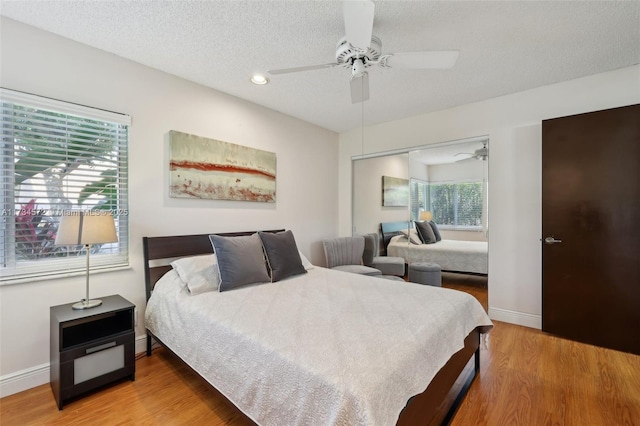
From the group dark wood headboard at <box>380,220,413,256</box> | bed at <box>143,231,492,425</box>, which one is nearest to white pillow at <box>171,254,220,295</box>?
bed at <box>143,231,492,425</box>

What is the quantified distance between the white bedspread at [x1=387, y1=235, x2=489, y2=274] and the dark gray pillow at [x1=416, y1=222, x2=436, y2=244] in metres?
0.07

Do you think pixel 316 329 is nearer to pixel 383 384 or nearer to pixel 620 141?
pixel 383 384

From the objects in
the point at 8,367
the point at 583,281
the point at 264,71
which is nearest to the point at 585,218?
the point at 583,281

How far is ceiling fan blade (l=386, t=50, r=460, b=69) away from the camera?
1.83m

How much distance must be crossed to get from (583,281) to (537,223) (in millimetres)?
673

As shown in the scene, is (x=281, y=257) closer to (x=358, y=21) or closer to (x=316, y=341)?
(x=316, y=341)

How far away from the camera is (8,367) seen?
198 cm

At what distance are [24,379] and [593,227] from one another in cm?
490

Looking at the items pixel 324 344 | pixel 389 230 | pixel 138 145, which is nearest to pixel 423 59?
pixel 324 344

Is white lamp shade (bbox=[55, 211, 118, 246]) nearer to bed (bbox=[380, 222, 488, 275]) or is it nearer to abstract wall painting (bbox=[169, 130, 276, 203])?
abstract wall painting (bbox=[169, 130, 276, 203])

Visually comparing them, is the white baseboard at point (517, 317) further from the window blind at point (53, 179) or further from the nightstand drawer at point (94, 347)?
the window blind at point (53, 179)

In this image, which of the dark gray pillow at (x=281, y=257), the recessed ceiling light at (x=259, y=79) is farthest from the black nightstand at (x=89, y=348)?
the recessed ceiling light at (x=259, y=79)

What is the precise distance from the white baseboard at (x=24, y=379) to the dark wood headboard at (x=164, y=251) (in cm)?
81

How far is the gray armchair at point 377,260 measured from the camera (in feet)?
13.3
